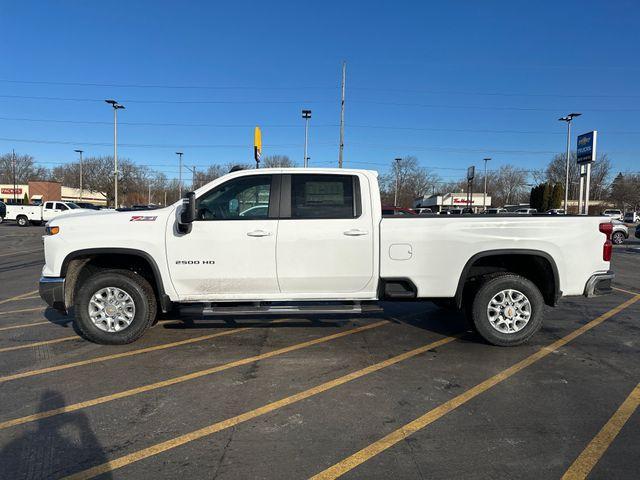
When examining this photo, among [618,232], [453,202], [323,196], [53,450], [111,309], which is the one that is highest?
[453,202]

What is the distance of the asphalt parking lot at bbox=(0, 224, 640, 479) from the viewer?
3.10 metres

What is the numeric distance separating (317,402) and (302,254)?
181 centimetres

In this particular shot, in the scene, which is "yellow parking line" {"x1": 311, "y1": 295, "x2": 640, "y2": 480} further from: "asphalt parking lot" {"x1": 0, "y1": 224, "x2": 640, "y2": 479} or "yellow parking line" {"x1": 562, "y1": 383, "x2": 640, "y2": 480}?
"yellow parking line" {"x1": 562, "y1": 383, "x2": 640, "y2": 480}

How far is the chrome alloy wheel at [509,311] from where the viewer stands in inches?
216

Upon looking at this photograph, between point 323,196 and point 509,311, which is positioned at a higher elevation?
point 323,196

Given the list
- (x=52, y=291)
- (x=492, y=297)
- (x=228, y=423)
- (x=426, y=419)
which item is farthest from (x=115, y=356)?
(x=492, y=297)

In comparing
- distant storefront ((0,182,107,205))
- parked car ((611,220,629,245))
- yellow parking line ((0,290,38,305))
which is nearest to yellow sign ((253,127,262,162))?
yellow parking line ((0,290,38,305))

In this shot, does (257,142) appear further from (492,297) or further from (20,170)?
(20,170)

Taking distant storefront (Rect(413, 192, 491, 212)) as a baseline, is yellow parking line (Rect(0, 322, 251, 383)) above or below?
below

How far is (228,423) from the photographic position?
363 centimetres

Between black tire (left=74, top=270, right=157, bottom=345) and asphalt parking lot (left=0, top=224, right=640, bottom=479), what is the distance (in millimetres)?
169

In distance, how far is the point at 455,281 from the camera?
17.9ft

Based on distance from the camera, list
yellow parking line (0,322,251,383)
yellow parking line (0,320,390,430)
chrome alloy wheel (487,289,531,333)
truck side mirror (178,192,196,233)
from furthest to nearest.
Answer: chrome alloy wheel (487,289,531,333), truck side mirror (178,192,196,233), yellow parking line (0,322,251,383), yellow parking line (0,320,390,430)

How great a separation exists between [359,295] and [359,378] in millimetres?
1181
